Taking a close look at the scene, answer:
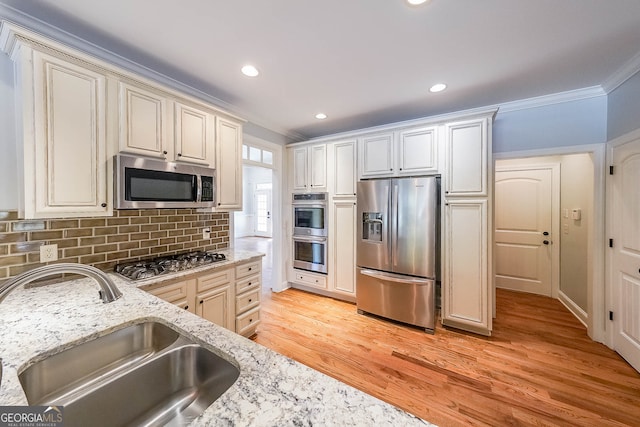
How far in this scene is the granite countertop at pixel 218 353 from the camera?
1.96 feet

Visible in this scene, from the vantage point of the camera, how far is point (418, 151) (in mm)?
2801

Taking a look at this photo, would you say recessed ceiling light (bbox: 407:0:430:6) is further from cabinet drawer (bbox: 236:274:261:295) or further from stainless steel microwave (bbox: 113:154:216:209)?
cabinet drawer (bbox: 236:274:261:295)

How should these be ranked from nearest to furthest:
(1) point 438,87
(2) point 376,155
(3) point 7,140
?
(3) point 7,140
(1) point 438,87
(2) point 376,155

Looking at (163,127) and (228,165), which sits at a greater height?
(163,127)

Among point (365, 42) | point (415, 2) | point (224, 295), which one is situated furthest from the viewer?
point (224, 295)

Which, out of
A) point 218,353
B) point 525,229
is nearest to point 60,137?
point 218,353

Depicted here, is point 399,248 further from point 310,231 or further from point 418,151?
point 310,231

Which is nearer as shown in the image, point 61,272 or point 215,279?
point 61,272

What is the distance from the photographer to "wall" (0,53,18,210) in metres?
1.49

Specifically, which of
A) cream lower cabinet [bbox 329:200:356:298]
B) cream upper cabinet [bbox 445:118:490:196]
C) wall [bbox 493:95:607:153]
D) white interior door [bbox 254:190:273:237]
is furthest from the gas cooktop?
white interior door [bbox 254:190:273:237]

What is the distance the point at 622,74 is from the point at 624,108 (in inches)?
11.4

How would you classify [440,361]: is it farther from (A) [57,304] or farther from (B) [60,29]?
(B) [60,29]

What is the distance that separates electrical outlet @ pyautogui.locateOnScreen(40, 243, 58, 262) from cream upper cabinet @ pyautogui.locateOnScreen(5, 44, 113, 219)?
0.29m

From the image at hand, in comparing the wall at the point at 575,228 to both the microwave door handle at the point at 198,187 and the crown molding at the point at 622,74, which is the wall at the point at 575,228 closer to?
the crown molding at the point at 622,74
